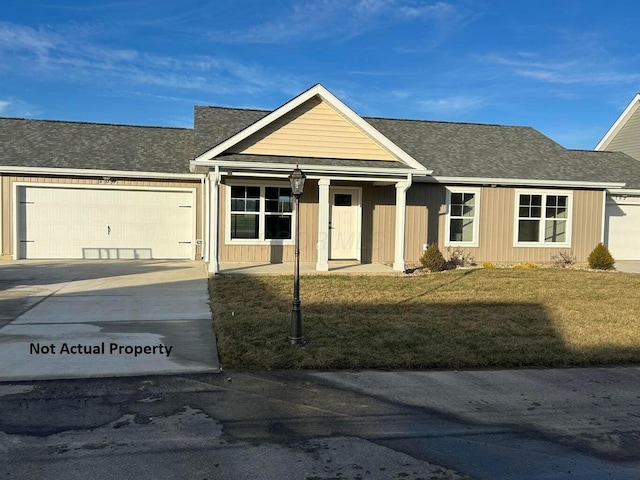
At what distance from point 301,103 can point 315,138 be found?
0.98m

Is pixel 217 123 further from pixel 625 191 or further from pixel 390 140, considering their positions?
pixel 625 191

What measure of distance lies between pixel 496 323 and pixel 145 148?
13392mm

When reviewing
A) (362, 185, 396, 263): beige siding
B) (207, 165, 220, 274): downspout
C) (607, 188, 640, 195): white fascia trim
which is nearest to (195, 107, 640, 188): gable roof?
(607, 188, 640, 195): white fascia trim

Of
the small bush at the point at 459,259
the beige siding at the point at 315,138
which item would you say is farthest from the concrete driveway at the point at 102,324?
the small bush at the point at 459,259

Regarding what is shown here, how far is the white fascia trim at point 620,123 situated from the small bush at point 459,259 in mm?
12082

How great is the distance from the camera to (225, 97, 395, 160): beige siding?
14172 millimetres

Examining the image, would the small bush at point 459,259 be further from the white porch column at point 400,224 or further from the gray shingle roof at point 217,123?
the gray shingle roof at point 217,123

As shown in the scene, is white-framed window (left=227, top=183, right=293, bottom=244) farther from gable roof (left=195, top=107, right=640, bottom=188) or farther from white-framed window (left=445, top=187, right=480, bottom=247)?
white-framed window (left=445, top=187, right=480, bottom=247)

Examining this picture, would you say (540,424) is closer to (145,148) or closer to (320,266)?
(320,266)

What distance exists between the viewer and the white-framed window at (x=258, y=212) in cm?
1519

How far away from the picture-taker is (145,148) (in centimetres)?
1794

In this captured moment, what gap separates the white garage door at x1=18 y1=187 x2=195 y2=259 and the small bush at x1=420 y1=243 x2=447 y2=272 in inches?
294

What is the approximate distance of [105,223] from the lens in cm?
1680

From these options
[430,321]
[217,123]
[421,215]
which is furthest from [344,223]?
[430,321]
